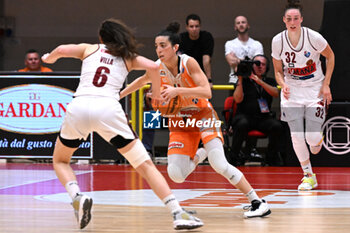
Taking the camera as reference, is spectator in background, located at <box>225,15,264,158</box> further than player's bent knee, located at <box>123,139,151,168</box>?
Yes

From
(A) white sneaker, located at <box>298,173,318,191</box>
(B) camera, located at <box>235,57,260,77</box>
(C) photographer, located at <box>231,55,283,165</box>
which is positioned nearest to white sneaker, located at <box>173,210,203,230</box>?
(A) white sneaker, located at <box>298,173,318,191</box>

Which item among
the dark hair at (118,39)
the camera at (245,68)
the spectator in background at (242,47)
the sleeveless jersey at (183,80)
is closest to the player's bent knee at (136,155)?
the dark hair at (118,39)

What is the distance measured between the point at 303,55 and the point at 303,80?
0.31 m

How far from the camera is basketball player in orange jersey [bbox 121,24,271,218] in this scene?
571cm

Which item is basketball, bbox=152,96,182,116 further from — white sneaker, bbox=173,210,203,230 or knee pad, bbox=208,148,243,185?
white sneaker, bbox=173,210,203,230

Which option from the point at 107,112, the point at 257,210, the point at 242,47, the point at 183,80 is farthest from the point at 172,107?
the point at 242,47

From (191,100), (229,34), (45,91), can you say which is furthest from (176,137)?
(229,34)

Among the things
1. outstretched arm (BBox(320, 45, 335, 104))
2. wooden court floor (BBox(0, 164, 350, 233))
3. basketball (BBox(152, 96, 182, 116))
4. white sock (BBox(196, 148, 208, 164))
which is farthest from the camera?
outstretched arm (BBox(320, 45, 335, 104))

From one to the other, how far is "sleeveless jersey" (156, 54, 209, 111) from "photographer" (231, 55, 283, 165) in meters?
4.68

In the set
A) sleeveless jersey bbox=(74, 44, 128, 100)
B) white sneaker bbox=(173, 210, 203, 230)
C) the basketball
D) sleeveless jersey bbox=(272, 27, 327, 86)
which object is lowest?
white sneaker bbox=(173, 210, 203, 230)

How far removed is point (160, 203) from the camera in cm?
677

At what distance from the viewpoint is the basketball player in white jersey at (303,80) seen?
801 centimetres

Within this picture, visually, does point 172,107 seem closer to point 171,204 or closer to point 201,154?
point 201,154

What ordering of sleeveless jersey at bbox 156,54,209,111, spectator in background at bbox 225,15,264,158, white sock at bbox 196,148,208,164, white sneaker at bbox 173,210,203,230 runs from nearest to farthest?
white sneaker at bbox 173,210,203,230
sleeveless jersey at bbox 156,54,209,111
white sock at bbox 196,148,208,164
spectator in background at bbox 225,15,264,158
